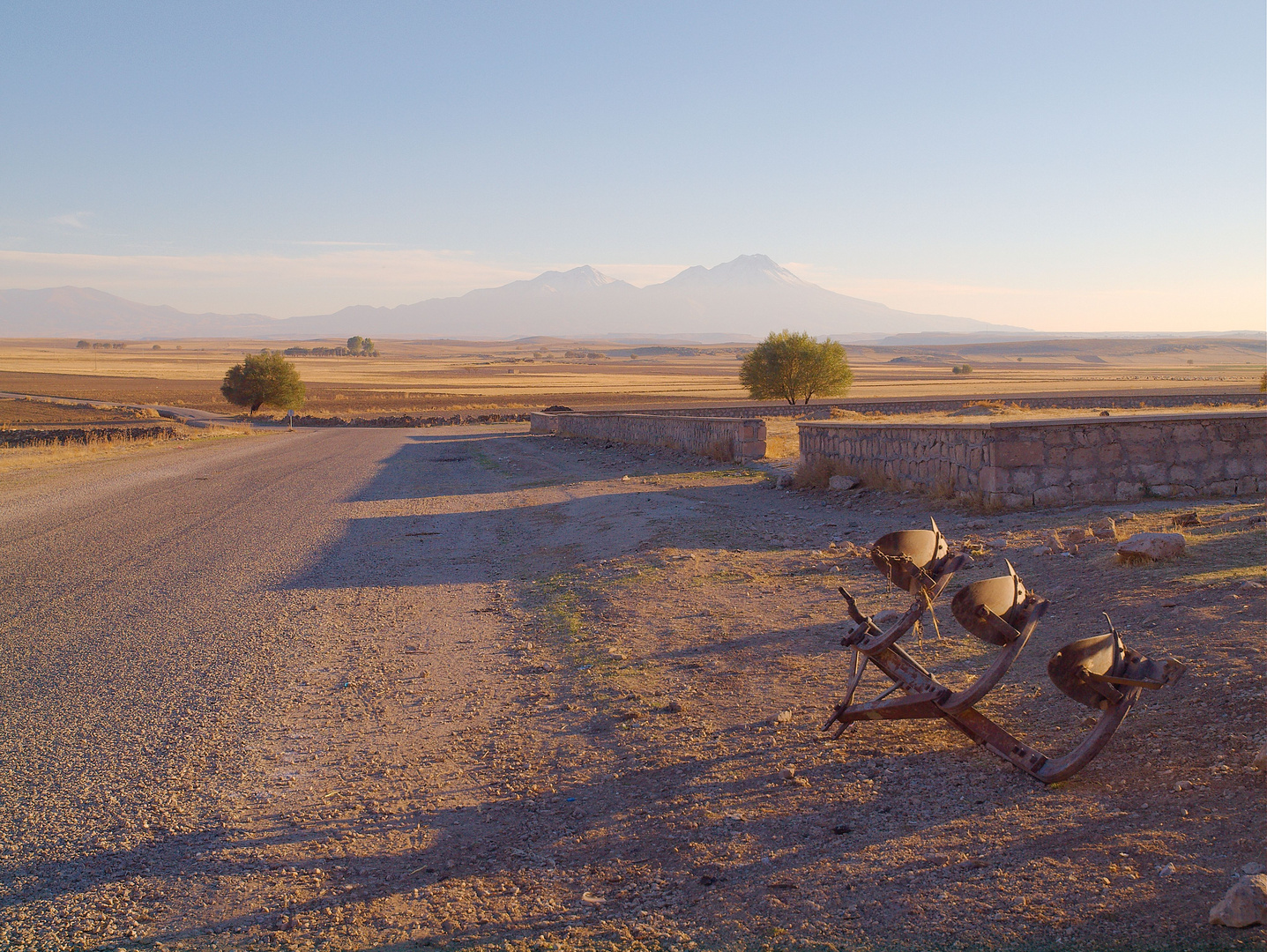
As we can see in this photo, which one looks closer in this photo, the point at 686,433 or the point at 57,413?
the point at 686,433

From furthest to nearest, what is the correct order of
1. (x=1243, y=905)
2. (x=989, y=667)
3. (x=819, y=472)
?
(x=819, y=472) < (x=989, y=667) < (x=1243, y=905)

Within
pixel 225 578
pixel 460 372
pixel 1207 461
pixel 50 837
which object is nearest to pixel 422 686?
pixel 50 837

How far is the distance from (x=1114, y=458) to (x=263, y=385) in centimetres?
6660

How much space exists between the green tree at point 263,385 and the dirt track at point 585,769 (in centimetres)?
6320

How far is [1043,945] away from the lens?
304cm

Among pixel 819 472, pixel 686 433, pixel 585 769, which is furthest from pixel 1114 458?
pixel 686 433

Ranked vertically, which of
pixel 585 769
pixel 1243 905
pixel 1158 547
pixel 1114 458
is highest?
pixel 1114 458

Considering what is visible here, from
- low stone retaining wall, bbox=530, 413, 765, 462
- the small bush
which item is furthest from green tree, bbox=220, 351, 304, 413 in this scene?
the small bush

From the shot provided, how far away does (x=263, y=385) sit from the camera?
69188 mm

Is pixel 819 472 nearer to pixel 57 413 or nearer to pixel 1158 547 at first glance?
pixel 1158 547

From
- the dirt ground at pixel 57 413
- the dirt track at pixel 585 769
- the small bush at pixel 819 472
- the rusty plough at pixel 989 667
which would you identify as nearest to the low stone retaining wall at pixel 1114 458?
the dirt track at pixel 585 769

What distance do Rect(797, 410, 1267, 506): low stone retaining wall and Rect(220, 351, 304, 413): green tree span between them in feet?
215

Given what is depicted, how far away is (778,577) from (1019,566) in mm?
2086

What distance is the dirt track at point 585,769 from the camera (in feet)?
11.0
